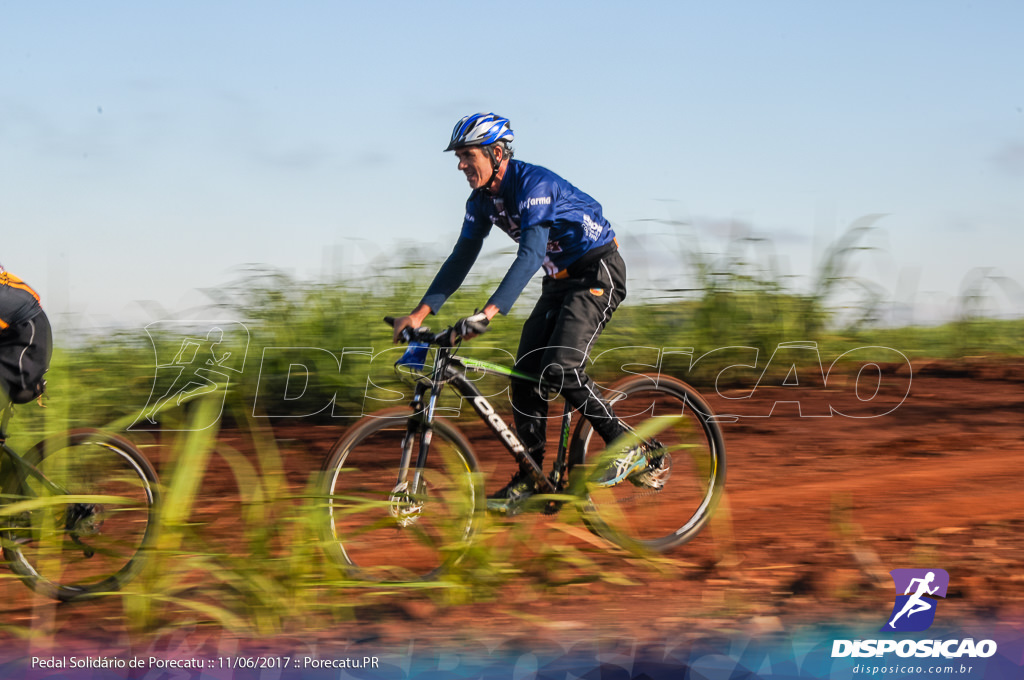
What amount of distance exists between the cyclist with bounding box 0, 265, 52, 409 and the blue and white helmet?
2.11 m

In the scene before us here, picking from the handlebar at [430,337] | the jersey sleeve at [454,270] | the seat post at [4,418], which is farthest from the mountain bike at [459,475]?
the seat post at [4,418]

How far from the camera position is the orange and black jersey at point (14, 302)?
4.45 metres

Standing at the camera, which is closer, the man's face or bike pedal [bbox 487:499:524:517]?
the man's face

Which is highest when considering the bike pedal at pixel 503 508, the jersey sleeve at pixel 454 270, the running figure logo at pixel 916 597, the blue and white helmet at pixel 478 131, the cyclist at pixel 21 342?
the blue and white helmet at pixel 478 131

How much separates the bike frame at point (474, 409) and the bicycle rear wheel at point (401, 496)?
0.03 meters

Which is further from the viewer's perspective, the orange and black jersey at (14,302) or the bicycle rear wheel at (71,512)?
the orange and black jersey at (14,302)

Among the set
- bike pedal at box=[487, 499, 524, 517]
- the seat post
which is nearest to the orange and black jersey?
the seat post

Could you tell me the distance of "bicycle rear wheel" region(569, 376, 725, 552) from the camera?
453 cm

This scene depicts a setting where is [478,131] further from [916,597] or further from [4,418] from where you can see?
[916,597]

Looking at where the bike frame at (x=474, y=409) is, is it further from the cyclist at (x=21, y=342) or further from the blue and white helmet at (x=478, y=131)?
the cyclist at (x=21, y=342)

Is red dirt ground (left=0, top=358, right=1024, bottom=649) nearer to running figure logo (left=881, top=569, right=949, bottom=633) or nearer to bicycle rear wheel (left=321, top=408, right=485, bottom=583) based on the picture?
running figure logo (left=881, top=569, right=949, bottom=633)

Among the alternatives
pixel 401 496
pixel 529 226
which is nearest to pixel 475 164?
pixel 529 226

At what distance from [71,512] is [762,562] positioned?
9.85 feet

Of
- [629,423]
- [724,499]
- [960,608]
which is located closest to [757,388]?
[724,499]
